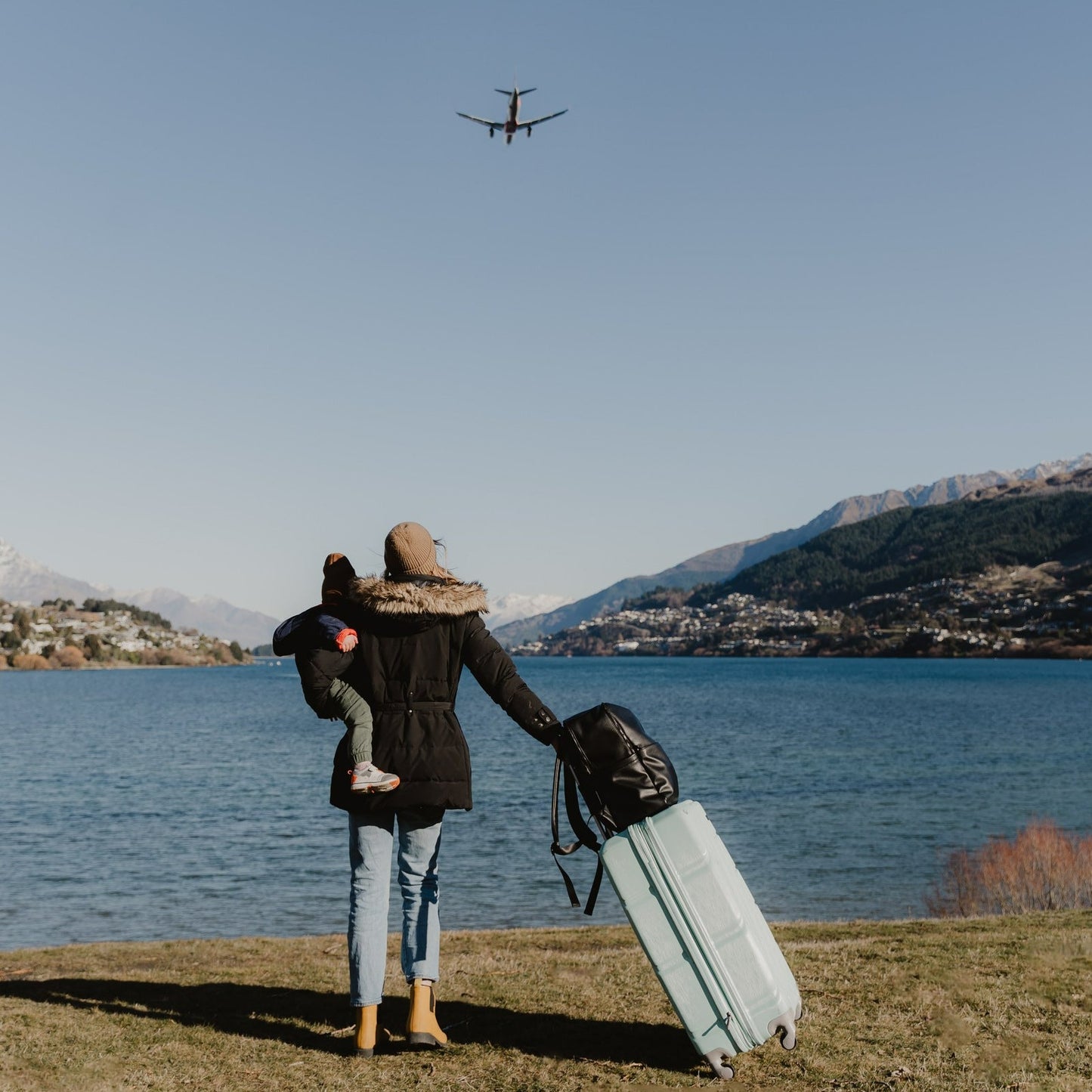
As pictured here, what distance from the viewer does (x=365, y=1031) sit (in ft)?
20.0

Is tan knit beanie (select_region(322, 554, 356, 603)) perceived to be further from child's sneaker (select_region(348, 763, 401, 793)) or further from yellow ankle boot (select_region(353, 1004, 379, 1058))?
yellow ankle boot (select_region(353, 1004, 379, 1058))

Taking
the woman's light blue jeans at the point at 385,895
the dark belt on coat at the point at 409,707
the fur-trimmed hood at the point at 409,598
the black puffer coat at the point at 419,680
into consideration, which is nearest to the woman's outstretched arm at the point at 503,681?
the black puffer coat at the point at 419,680

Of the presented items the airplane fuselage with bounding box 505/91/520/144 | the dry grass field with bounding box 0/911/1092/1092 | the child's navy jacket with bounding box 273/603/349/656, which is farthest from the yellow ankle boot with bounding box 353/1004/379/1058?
the airplane fuselage with bounding box 505/91/520/144

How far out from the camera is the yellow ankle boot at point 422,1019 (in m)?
6.12

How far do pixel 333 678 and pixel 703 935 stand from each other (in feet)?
8.08

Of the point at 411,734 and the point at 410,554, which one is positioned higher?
the point at 410,554

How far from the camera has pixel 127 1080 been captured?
575 cm

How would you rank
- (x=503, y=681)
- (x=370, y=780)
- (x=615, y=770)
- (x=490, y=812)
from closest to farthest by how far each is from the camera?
(x=615, y=770)
(x=370, y=780)
(x=503, y=681)
(x=490, y=812)

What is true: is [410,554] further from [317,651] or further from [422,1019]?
[422,1019]

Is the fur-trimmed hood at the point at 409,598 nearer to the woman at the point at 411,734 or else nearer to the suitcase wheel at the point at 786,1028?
the woman at the point at 411,734

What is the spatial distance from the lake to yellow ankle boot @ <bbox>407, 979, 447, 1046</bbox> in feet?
37.8

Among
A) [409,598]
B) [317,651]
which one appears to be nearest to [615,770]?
[409,598]

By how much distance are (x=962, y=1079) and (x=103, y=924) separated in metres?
17.0

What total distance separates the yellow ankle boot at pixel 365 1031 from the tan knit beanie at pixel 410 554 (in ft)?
8.29
